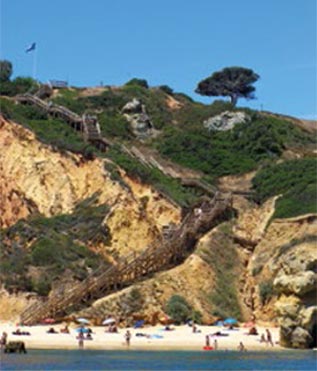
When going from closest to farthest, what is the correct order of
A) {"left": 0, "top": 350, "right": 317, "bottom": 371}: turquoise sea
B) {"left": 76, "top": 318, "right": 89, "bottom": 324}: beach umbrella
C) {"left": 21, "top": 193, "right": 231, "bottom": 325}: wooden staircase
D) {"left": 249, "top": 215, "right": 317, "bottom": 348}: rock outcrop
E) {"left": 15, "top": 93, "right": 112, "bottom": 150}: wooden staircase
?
1. {"left": 0, "top": 350, "right": 317, "bottom": 371}: turquoise sea
2. {"left": 249, "top": 215, "right": 317, "bottom": 348}: rock outcrop
3. {"left": 76, "top": 318, "right": 89, "bottom": 324}: beach umbrella
4. {"left": 21, "top": 193, "right": 231, "bottom": 325}: wooden staircase
5. {"left": 15, "top": 93, "right": 112, "bottom": 150}: wooden staircase

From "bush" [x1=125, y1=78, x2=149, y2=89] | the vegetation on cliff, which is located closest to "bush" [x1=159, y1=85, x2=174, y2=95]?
"bush" [x1=125, y1=78, x2=149, y2=89]

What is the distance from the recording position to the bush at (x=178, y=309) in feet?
177

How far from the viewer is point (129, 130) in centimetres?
8319

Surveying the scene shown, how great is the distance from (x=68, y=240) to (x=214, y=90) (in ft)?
155

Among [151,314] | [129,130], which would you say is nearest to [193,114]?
[129,130]

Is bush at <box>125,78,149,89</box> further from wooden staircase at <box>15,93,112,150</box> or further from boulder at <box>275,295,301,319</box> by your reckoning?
boulder at <box>275,295,301,319</box>

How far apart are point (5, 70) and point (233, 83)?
23450mm

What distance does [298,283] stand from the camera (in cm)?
4712

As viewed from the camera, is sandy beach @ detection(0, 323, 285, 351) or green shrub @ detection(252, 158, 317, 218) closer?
sandy beach @ detection(0, 323, 285, 351)

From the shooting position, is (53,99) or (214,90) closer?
(53,99)

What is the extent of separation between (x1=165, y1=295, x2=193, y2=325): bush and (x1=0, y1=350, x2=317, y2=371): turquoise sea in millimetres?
8249

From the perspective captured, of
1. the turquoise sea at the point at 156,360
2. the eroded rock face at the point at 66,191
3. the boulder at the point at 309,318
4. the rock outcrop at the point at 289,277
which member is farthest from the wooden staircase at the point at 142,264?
the boulder at the point at 309,318

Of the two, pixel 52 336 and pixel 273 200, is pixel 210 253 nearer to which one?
pixel 273 200

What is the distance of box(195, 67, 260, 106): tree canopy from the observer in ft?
341
